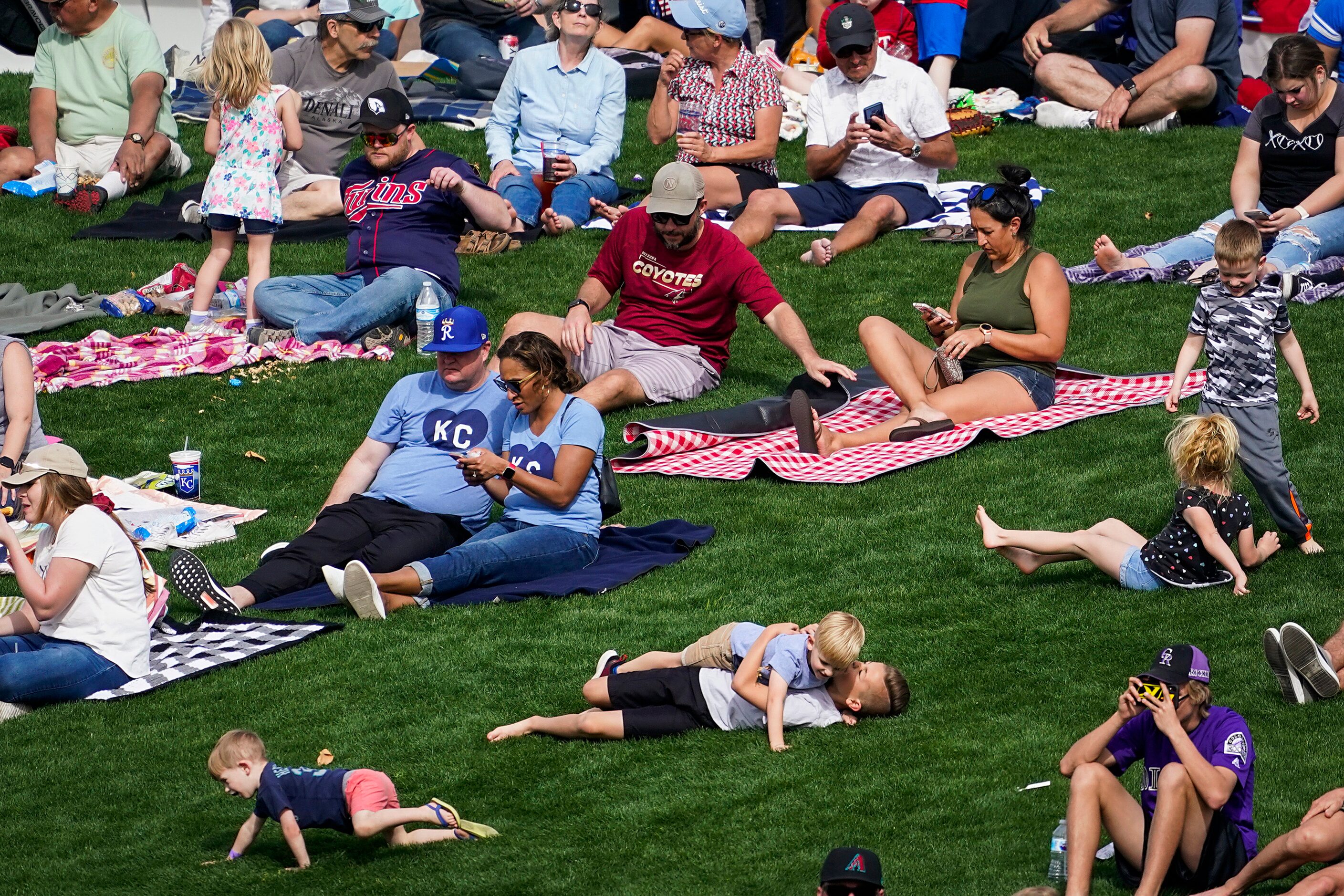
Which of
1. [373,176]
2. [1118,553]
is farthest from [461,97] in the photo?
[1118,553]

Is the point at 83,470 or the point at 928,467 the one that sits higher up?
the point at 83,470

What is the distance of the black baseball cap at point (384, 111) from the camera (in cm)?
1023

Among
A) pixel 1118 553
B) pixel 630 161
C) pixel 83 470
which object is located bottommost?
pixel 630 161

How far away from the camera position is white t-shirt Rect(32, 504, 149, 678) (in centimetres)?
650

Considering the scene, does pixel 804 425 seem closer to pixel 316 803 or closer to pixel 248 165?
pixel 248 165

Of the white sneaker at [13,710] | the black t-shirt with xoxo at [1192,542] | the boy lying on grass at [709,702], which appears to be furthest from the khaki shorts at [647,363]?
the white sneaker at [13,710]

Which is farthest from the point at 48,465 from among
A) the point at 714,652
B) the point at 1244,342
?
the point at 1244,342

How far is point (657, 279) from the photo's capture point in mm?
9750

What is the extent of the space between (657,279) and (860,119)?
271cm

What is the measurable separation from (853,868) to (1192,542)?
305 centimetres

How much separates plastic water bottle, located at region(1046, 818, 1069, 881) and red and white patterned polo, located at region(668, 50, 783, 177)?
26.5ft

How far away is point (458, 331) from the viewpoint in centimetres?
788

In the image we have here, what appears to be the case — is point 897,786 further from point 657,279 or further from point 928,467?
point 657,279

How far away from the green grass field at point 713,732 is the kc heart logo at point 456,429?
977mm
